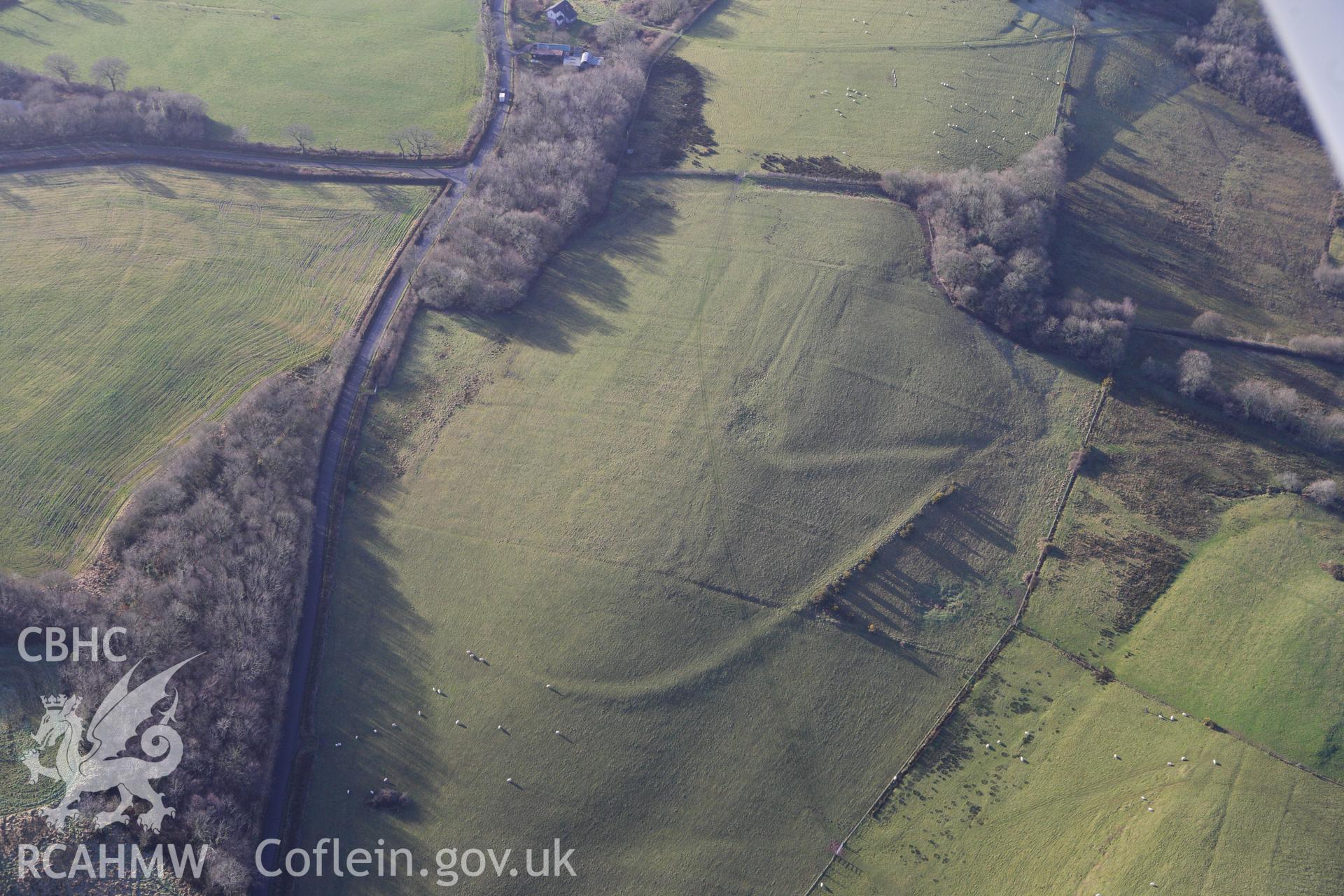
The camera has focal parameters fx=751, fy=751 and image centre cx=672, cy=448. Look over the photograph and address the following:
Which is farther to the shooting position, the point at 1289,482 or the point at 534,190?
the point at 534,190

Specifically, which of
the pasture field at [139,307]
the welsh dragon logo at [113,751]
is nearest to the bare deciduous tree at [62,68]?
the pasture field at [139,307]

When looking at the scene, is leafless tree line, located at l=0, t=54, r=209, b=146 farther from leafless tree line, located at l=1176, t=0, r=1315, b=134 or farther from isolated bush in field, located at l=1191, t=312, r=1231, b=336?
leafless tree line, located at l=1176, t=0, r=1315, b=134

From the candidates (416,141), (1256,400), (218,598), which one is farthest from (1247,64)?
(218,598)

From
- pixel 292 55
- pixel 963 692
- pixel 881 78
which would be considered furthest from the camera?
pixel 292 55

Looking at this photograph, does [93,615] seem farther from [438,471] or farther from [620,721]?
[620,721]

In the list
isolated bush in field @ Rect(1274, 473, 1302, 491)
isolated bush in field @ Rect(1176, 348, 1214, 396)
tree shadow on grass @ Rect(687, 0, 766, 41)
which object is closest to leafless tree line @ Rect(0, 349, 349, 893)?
isolated bush in field @ Rect(1176, 348, 1214, 396)

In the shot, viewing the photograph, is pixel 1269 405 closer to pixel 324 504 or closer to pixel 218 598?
pixel 324 504
